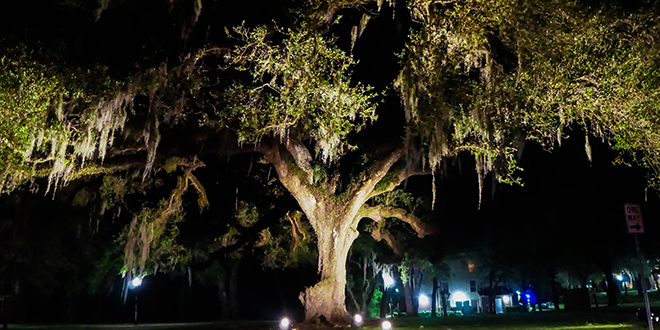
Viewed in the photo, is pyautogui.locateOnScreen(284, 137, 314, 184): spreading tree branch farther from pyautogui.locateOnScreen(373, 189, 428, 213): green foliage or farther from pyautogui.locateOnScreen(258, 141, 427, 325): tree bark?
pyautogui.locateOnScreen(373, 189, 428, 213): green foliage

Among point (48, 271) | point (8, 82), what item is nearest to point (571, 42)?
point (8, 82)

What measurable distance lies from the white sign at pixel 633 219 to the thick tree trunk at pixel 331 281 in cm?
667

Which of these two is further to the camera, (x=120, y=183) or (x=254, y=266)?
(x=254, y=266)

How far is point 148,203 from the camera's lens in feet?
54.4

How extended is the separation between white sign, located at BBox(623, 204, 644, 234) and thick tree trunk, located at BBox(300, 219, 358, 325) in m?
6.67

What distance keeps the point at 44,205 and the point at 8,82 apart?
14.2 metres

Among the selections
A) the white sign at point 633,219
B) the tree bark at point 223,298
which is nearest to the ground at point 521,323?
the white sign at point 633,219

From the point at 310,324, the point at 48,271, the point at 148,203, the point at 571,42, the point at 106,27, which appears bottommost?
the point at 310,324

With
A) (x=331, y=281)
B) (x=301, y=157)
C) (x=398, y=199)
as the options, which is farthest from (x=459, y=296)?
(x=301, y=157)

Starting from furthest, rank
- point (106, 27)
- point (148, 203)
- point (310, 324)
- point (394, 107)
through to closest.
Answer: point (148, 203)
point (394, 107)
point (310, 324)
point (106, 27)

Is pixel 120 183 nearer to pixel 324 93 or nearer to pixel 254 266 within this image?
pixel 324 93

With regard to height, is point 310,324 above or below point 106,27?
below

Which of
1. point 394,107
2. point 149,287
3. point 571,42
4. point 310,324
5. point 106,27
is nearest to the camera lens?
point 571,42

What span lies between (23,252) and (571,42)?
86.2 feet
